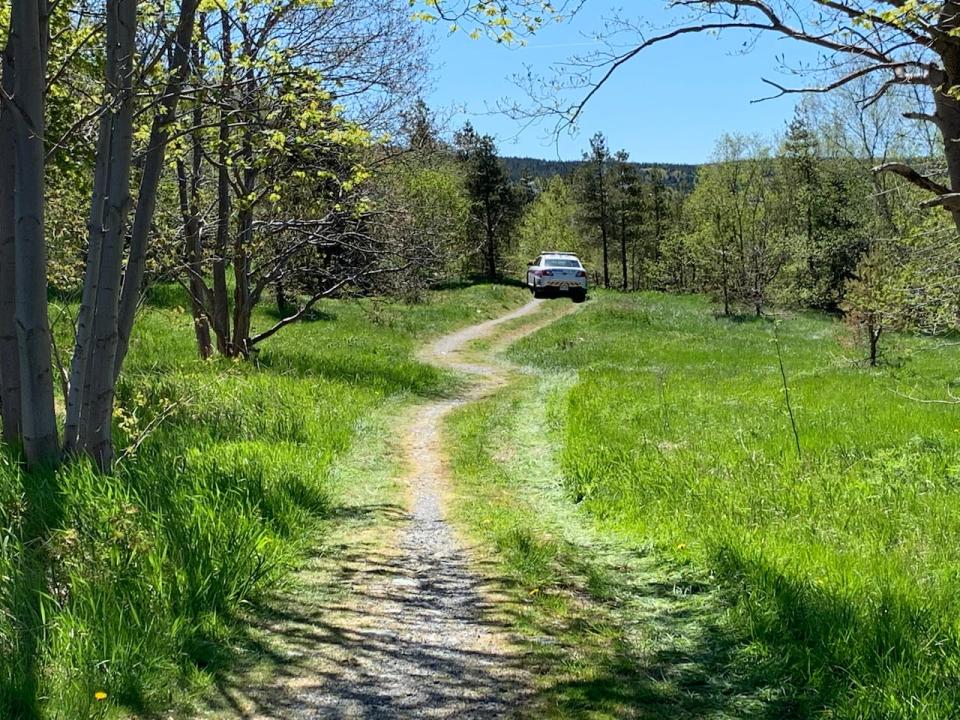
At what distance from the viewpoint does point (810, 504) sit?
6.52 meters

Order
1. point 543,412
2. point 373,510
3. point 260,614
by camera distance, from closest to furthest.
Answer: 1. point 260,614
2. point 373,510
3. point 543,412

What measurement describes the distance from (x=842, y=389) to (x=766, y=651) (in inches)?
436

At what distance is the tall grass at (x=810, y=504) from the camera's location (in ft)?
12.2

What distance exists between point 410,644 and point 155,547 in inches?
64.3

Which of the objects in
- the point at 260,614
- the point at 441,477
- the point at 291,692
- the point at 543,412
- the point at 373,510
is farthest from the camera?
the point at 543,412

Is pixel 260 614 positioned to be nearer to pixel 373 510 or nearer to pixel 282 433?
pixel 373 510

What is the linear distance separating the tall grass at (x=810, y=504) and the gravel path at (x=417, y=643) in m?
1.39

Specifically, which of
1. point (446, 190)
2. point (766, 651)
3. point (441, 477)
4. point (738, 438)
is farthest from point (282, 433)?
point (446, 190)

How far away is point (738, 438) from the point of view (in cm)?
925

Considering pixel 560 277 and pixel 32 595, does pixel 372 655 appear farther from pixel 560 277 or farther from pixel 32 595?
pixel 560 277

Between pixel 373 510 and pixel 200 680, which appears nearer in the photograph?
pixel 200 680

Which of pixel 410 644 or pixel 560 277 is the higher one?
pixel 560 277

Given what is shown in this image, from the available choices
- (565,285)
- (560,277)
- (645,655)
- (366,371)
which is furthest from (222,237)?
(565,285)

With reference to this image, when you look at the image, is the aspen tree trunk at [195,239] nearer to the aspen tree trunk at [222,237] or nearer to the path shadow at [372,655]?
the aspen tree trunk at [222,237]
